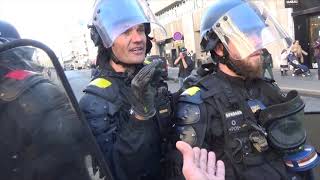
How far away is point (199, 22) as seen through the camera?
29.8 meters

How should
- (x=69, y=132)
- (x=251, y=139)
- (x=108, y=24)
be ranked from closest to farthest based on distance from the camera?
(x=69, y=132)
(x=251, y=139)
(x=108, y=24)

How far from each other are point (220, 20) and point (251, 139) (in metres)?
0.68

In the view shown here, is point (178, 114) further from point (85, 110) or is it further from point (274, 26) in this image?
point (274, 26)

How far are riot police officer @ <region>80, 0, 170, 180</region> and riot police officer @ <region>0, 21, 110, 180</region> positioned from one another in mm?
566

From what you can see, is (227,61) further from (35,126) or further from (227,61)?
(35,126)

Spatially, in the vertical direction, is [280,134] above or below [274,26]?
below

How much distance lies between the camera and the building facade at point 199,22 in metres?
10.7

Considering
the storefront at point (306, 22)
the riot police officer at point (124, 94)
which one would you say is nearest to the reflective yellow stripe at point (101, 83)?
the riot police officer at point (124, 94)

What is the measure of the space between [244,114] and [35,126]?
1.19 meters

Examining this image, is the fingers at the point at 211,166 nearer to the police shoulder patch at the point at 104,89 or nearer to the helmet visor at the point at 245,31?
the police shoulder patch at the point at 104,89

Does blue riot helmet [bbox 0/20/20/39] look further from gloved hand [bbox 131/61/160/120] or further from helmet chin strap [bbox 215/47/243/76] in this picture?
helmet chin strap [bbox 215/47/243/76]

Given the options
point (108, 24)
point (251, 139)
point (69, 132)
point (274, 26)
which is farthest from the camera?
point (274, 26)

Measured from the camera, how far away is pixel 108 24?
2.29 m

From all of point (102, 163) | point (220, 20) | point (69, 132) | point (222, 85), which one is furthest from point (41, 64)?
point (220, 20)
